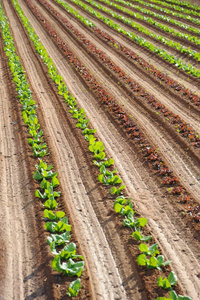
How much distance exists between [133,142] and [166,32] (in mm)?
16467

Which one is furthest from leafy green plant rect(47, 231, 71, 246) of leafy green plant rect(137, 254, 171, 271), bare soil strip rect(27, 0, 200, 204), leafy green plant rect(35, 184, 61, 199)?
bare soil strip rect(27, 0, 200, 204)

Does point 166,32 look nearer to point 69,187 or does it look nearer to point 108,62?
point 108,62

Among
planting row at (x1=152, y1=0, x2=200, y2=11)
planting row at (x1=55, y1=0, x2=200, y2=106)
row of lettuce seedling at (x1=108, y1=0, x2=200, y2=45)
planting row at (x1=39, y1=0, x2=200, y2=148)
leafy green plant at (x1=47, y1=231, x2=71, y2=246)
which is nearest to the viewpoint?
leafy green plant at (x1=47, y1=231, x2=71, y2=246)

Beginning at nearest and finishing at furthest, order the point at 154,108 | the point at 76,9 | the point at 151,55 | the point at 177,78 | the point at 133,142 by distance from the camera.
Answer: the point at 133,142, the point at 154,108, the point at 177,78, the point at 151,55, the point at 76,9

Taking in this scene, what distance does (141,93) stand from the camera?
523 inches

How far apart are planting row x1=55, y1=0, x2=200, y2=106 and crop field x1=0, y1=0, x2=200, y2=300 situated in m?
0.09

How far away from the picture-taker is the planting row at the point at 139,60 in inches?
524

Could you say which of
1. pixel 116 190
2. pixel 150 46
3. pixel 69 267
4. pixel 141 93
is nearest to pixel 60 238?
pixel 69 267

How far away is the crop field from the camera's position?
5.36m

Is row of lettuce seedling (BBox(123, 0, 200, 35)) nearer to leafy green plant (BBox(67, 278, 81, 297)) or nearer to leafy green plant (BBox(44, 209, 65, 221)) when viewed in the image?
leafy green plant (BBox(44, 209, 65, 221))

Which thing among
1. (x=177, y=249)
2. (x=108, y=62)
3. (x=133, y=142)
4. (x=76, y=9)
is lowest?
(x=177, y=249)

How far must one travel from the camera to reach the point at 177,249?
19.9 ft

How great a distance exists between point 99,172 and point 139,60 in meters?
10.9

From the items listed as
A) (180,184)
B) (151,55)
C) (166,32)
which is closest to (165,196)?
(180,184)
